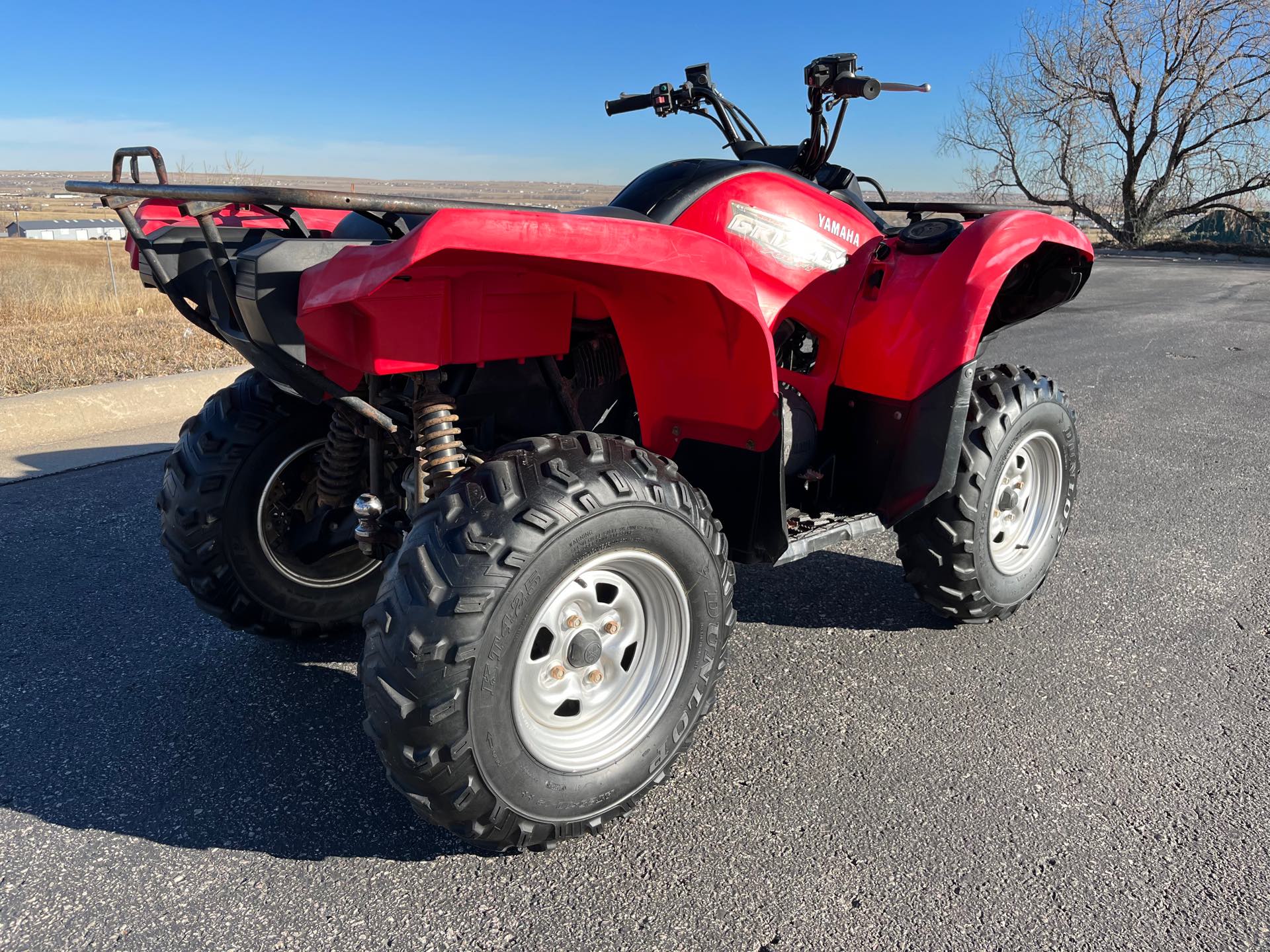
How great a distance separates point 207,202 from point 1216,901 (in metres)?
2.72

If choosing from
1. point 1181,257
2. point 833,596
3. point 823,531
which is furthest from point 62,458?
point 1181,257

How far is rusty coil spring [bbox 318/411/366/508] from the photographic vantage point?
9.14 ft

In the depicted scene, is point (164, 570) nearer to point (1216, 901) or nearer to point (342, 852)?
point (342, 852)

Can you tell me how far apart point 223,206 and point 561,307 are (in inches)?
32.5

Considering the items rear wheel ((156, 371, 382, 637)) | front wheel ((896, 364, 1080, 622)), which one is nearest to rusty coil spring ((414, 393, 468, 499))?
rear wheel ((156, 371, 382, 637))

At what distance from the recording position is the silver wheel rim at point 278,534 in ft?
9.93

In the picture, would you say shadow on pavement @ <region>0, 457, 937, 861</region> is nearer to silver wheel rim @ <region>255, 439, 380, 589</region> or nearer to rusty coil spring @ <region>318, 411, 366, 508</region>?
silver wheel rim @ <region>255, 439, 380, 589</region>

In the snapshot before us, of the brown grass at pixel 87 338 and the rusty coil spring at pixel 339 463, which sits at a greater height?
the rusty coil spring at pixel 339 463

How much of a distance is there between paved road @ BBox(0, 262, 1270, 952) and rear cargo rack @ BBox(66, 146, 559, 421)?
3.61 ft

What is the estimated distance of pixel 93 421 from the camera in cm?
600

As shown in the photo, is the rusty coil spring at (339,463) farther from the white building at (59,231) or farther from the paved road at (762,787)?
the white building at (59,231)

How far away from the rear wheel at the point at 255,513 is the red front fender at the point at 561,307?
716 mm

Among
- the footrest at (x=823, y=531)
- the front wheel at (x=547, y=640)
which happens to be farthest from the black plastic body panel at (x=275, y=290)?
the footrest at (x=823, y=531)

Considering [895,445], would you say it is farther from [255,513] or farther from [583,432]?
[255,513]
